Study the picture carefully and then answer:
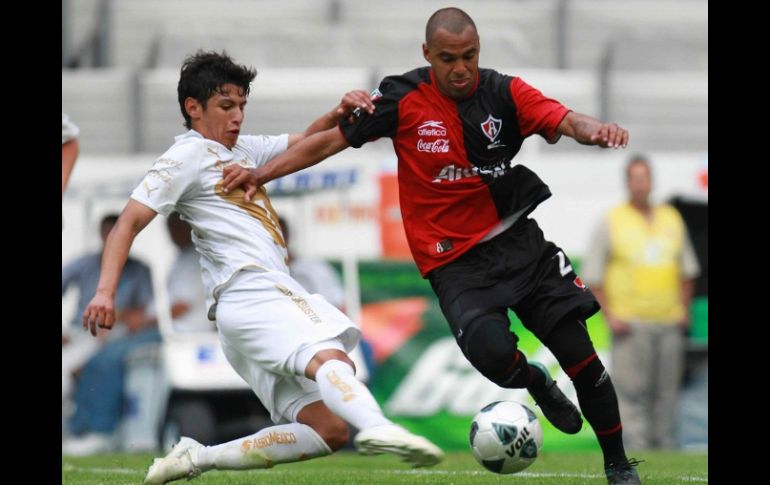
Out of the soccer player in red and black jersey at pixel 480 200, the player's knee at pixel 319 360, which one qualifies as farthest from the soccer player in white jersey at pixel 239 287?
the soccer player in red and black jersey at pixel 480 200

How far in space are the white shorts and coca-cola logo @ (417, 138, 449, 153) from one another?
926 millimetres

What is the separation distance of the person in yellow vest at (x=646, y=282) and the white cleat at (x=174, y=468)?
6.63 metres

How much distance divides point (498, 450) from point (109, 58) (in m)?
10.6

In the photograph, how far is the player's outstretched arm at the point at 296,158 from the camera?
700 centimetres

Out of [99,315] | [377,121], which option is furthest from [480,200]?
[99,315]

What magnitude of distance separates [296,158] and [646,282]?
6.80 meters

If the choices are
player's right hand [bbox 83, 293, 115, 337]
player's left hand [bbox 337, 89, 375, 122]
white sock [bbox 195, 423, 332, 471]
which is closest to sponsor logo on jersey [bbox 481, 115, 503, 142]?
player's left hand [bbox 337, 89, 375, 122]

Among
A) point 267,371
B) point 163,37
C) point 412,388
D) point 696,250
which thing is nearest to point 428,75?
point 267,371

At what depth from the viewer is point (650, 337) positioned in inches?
514

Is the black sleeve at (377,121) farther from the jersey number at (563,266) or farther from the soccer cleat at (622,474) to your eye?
the soccer cleat at (622,474)

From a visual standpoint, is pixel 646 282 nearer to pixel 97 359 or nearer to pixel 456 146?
pixel 97 359

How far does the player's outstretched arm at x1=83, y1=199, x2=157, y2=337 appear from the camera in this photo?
6.47 meters

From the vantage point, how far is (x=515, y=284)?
709 cm

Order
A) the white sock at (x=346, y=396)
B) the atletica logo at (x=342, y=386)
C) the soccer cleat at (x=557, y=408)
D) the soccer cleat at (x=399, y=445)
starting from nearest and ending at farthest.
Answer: the soccer cleat at (x=399, y=445) < the white sock at (x=346, y=396) < the atletica logo at (x=342, y=386) < the soccer cleat at (x=557, y=408)
